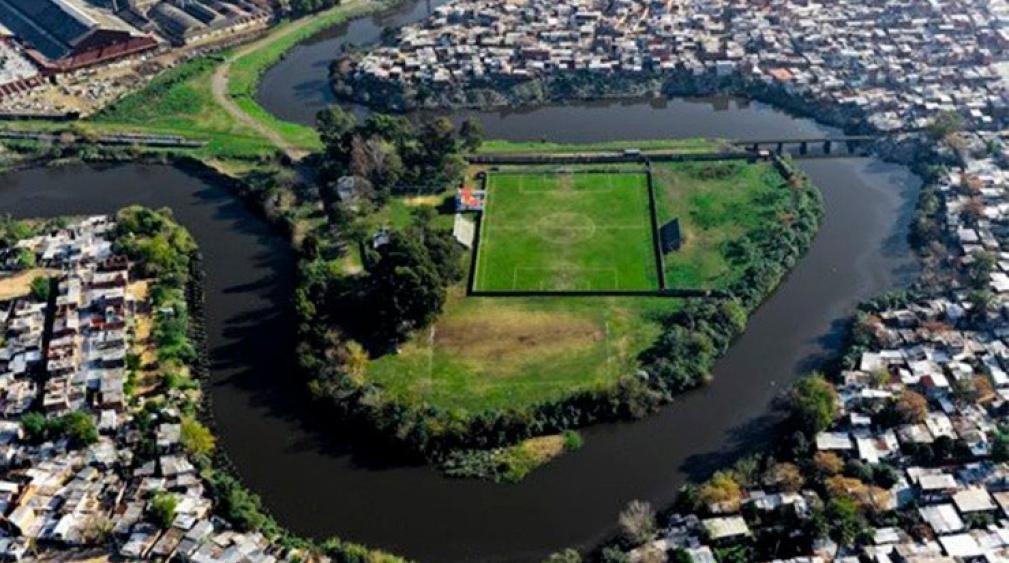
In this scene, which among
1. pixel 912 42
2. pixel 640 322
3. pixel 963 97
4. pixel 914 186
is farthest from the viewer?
pixel 912 42

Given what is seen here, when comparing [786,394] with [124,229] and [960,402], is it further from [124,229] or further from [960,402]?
[124,229]

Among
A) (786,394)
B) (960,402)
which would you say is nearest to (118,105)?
(786,394)

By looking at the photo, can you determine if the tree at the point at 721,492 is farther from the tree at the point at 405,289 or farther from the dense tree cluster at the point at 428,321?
the tree at the point at 405,289

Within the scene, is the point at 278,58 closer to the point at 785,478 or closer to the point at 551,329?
the point at 551,329

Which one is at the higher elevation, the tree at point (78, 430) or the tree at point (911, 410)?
the tree at point (78, 430)

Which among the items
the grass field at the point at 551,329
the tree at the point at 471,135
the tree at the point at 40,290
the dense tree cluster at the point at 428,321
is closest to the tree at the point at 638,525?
the dense tree cluster at the point at 428,321

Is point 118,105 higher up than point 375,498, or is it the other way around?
point 118,105
